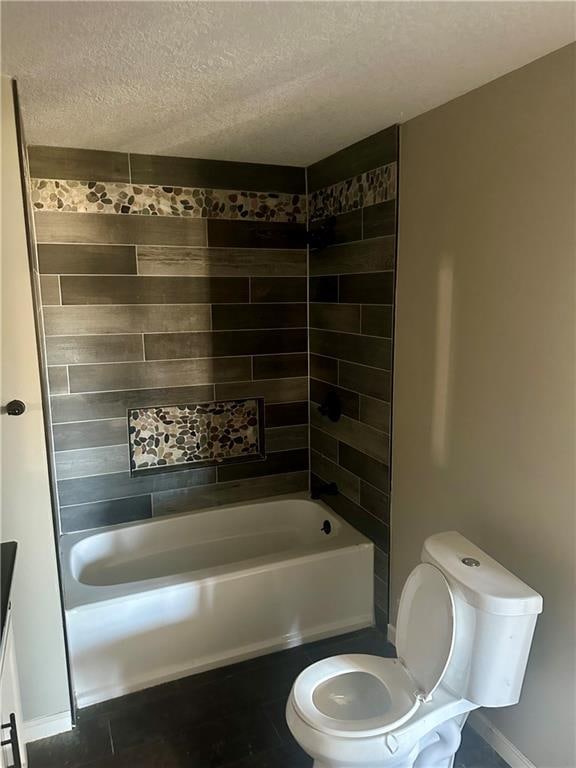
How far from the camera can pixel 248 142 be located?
8.40 ft

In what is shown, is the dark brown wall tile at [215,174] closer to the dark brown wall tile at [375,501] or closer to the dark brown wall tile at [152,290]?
the dark brown wall tile at [152,290]

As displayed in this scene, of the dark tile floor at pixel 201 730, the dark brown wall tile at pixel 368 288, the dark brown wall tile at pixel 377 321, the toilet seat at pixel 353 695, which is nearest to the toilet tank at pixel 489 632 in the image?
the toilet seat at pixel 353 695

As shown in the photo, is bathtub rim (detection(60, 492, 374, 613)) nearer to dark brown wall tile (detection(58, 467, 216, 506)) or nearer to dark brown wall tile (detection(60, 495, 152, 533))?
dark brown wall tile (detection(60, 495, 152, 533))

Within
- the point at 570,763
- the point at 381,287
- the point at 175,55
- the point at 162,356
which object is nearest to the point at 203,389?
the point at 162,356

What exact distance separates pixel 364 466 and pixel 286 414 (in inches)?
27.1

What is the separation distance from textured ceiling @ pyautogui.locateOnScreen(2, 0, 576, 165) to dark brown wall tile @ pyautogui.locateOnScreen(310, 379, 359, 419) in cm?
125

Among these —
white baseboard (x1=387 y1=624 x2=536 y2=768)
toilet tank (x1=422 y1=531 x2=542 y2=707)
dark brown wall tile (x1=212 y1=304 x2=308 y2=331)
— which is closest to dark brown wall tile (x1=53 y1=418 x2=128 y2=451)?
dark brown wall tile (x1=212 y1=304 x2=308 y2=331)

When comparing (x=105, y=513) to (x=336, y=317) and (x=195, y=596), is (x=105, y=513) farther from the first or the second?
(x=336, y=317)

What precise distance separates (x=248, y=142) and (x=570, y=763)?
8.67ft

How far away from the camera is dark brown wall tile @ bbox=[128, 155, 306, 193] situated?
9.20 ft

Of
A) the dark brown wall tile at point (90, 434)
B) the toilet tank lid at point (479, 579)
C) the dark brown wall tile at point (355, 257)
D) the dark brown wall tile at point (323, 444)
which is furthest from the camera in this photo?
the dark brown wall tile at point (323, 444)

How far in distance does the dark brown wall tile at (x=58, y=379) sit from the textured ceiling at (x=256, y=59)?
3.50 ft

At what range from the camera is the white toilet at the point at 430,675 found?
1.62 m

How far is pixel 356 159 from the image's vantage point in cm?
262
